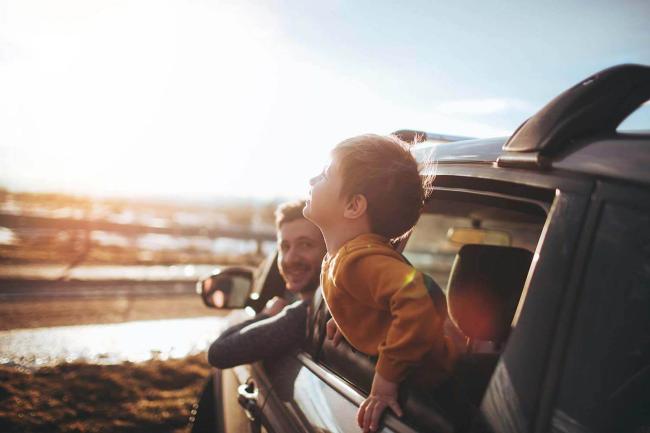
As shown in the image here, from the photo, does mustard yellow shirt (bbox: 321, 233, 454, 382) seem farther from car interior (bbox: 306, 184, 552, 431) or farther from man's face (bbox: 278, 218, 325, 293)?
man's face (bbox: 278, 218, 325, 293)

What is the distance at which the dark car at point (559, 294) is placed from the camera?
89 centimetres

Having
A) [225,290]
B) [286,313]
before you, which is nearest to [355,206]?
[286,313]

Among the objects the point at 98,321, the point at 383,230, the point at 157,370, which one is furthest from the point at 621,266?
the point at 98,321

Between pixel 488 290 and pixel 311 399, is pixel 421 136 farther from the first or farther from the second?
pixel 311 399

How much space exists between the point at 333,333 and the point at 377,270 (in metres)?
0.51

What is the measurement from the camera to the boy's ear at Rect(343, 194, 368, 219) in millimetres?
1747

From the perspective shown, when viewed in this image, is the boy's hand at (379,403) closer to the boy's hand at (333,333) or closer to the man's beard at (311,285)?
the boy's hand at (333,333)

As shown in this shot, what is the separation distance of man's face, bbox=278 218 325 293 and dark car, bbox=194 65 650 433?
0.93 metres

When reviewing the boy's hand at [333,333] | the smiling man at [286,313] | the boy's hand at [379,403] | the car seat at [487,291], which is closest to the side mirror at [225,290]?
the smiling man at [286,313]

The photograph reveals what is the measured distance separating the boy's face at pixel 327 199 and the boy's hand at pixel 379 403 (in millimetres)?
692

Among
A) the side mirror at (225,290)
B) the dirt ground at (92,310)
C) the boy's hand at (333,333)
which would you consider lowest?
the dirt ground at (92,310)

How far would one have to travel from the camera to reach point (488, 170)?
4.53 ft

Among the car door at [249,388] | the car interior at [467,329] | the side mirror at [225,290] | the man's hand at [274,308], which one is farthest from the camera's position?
the side mirror at [225,290]

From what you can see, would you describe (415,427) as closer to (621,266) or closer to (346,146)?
(621,266)
